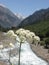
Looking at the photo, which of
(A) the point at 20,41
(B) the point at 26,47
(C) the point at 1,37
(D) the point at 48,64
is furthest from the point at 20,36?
(C) the point at 1,37

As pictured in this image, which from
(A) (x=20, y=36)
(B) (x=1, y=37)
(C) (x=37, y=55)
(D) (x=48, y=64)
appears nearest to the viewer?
(A) (x=20, y=36)

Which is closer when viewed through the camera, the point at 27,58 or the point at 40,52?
the point at 27,58

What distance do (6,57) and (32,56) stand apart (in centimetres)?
283

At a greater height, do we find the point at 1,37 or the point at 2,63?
the point at 1,37

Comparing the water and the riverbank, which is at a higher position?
the riverbank

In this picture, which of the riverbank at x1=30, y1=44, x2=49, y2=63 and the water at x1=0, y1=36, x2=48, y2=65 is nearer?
the water at x1=0, y1=36, x2=48, y2=65

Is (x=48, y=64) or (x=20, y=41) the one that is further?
(x=48, y=64)

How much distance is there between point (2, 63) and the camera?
24.9m

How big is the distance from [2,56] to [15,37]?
14697mm

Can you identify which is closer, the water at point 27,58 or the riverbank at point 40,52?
the water at point 27,58

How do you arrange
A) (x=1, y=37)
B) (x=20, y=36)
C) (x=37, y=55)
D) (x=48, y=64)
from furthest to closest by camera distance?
(x=1, y=37)
(x=37, y=55)
(x=48, y=64)
(x=20, y=36)

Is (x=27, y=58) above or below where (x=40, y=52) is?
below

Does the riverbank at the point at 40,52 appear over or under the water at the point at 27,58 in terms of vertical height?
over

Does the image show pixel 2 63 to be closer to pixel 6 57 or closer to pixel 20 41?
pixel 6 57
